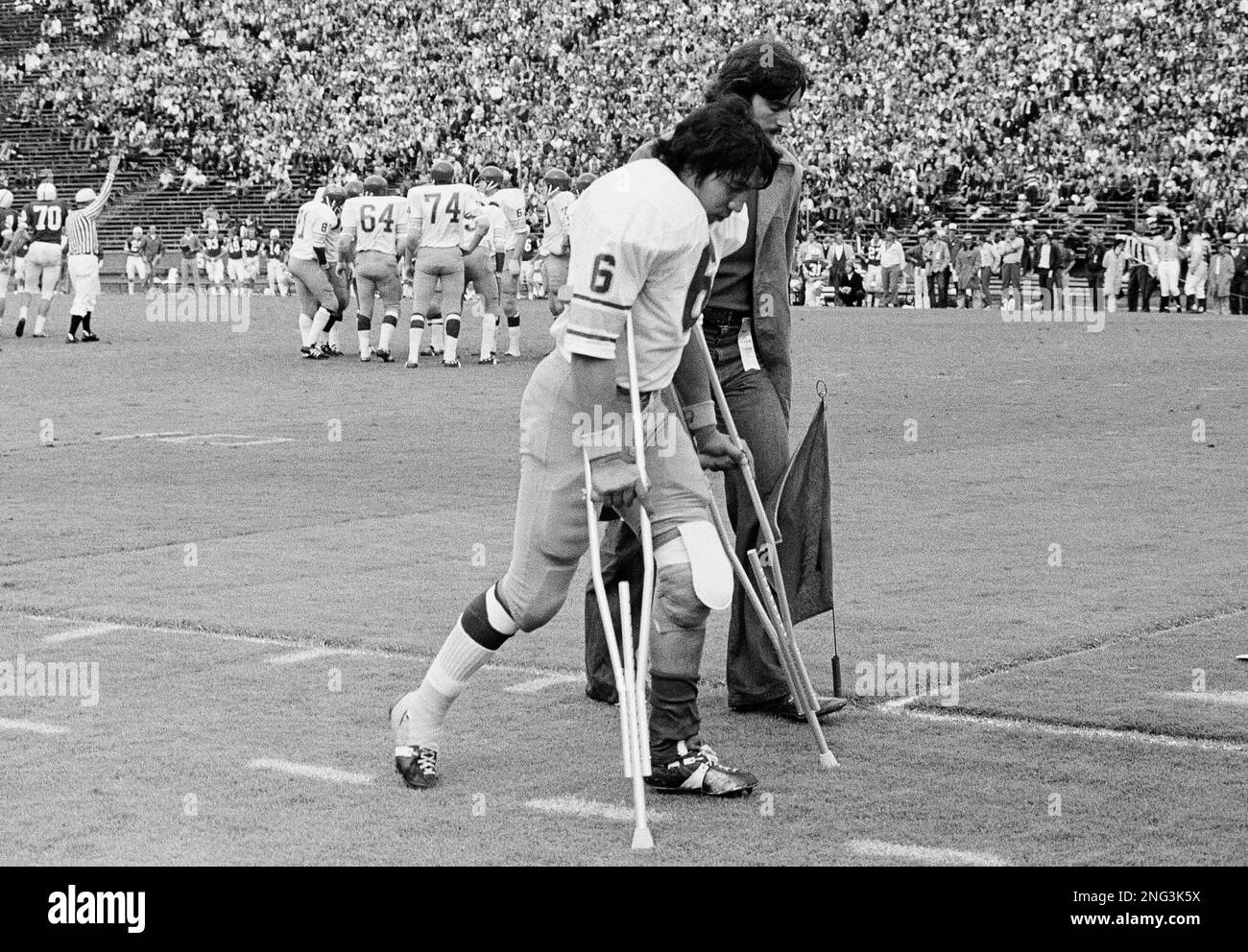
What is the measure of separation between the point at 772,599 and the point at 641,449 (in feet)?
3.21

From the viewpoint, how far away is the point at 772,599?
5930 mm

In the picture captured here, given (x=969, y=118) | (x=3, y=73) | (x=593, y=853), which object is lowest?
(x=593, y=853)

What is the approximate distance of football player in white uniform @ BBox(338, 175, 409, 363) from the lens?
69.9 ft

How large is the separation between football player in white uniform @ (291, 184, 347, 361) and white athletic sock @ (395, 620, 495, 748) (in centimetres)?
1634

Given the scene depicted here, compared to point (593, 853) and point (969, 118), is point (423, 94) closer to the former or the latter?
point (969, 118)

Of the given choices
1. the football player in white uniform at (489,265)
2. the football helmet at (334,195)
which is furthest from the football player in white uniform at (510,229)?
the football helmet at (334,195)

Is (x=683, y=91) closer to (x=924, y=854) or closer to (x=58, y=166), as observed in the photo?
(x=58, y=166)

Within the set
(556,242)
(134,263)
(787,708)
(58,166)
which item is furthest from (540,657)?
(58,166)

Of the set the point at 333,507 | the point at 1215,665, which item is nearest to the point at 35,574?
the point at 333,507

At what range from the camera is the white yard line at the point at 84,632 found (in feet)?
24.5

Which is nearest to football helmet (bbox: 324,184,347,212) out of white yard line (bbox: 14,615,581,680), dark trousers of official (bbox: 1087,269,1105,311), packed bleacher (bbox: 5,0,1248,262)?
white yard line (bbox: 14,615,581,680)

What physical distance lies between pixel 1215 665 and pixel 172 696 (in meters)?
3.75

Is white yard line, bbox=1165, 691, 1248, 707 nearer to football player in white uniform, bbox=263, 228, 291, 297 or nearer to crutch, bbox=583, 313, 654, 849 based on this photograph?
crutch, bbox=583, 313, 654, 849

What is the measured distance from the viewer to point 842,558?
9.34m
